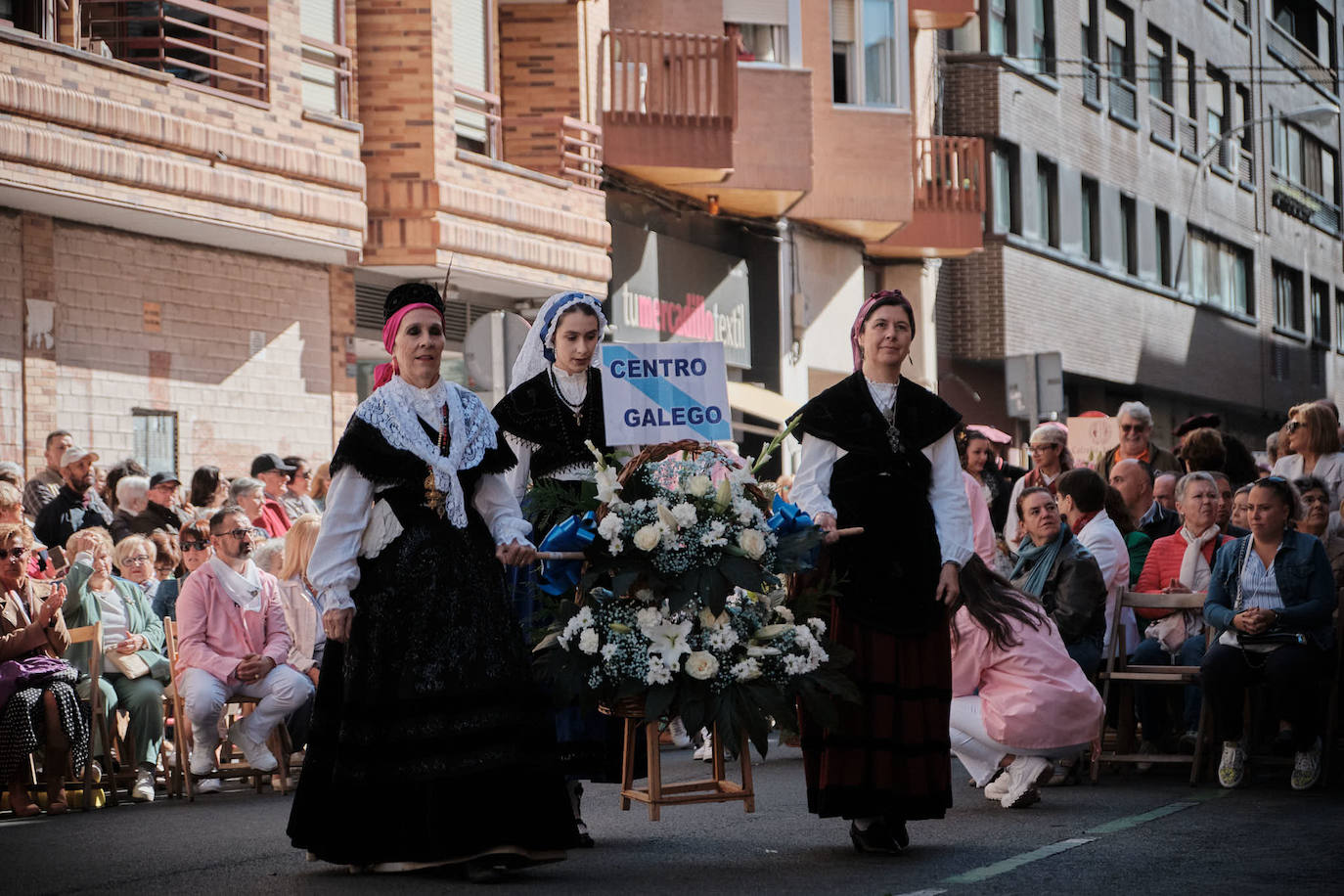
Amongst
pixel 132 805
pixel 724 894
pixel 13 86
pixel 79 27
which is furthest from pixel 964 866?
pixel 79 27

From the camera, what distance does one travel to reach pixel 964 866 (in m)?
8.39

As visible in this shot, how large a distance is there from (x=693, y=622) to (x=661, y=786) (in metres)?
0.86

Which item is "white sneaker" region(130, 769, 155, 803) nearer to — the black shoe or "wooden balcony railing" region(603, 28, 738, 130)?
the black shoe

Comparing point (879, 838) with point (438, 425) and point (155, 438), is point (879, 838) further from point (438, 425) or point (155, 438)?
point (155, 438)

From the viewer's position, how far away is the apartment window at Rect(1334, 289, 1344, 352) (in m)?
59.9

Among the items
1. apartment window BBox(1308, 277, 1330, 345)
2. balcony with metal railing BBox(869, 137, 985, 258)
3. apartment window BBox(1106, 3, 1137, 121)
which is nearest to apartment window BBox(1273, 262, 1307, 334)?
apartment window BBox(1308, 277, 1330, 345)

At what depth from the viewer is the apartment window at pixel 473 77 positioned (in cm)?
2305

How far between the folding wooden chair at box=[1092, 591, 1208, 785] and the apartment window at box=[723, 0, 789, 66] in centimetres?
1669

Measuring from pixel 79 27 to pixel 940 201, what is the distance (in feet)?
56.4

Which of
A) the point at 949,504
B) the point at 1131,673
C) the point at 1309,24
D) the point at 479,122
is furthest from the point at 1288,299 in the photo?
the point at 949,504

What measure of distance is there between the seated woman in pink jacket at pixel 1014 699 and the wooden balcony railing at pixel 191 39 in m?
10.2

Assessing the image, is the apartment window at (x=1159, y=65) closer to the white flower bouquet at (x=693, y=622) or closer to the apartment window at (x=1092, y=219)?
the apartment window at (x=1092, y=219)

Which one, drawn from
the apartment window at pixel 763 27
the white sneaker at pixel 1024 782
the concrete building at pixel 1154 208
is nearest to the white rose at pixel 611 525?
the white sneaker at pixel 1024 782

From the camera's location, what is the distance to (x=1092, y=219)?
40875mm
